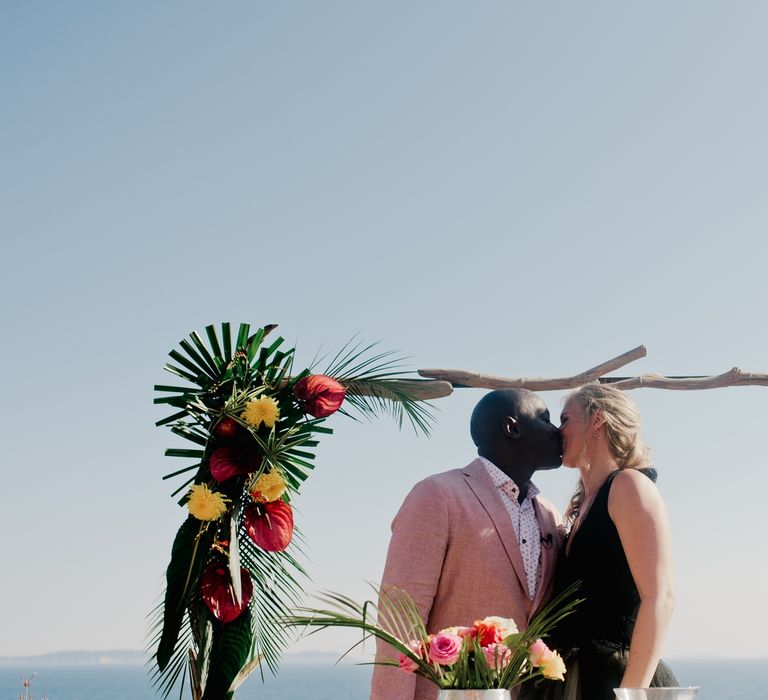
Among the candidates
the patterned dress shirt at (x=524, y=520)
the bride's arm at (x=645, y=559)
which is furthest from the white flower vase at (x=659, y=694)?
the patterned dress shirt at (x=524, y=520)

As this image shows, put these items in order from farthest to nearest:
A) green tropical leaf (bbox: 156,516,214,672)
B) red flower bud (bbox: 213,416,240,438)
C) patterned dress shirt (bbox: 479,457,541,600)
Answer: red flower bud (bbox: 213,416,240,438) < green tropical leaf (bbox: 156,516,214,672) < patterned dress shirt (bbox: 479,457,541,600)

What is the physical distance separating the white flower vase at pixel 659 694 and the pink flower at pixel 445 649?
31 centimetres

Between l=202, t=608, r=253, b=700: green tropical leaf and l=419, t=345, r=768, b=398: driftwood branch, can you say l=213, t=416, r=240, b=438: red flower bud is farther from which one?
l=419, t=345, r=768, b=398: driftwood branch

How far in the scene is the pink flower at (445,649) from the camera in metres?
1.80

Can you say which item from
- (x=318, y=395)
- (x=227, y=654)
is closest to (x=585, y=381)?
(x=318, y=395)

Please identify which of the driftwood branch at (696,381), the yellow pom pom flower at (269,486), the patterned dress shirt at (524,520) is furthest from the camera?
the driftwood branch at (696,381)

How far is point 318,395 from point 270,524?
740 millimetres

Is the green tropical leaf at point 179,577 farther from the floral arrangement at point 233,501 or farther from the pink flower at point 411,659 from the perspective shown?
the pink flower at point 411,659

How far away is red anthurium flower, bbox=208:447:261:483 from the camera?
15.6ft

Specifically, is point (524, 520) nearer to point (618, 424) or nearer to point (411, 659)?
point (618, 424)

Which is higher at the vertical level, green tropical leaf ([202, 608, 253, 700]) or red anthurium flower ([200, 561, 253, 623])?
red anthurium flower ([200, 561, 253, 623])

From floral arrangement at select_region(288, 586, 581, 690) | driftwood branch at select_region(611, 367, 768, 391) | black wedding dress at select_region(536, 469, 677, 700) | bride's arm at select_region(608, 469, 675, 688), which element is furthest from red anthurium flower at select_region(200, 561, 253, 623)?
floral arrangement at select_region(288, 586, 581, 690)

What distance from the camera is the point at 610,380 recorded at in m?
5.32

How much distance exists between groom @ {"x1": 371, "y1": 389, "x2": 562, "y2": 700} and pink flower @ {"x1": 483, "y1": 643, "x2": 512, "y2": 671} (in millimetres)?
1233
